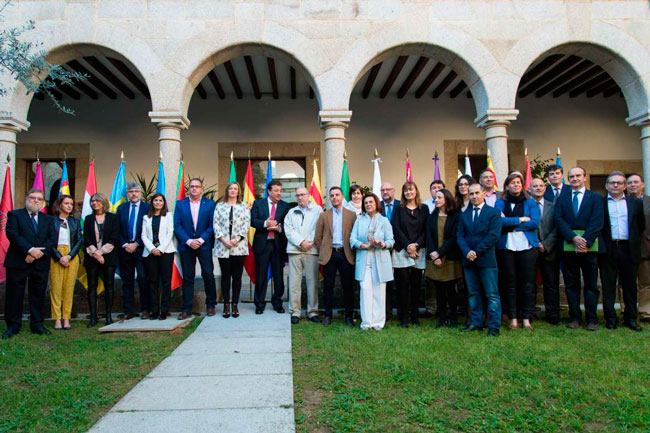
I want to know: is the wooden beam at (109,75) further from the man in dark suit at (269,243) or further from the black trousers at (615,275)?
the black trousers at (615,275)

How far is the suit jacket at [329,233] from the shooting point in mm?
5320

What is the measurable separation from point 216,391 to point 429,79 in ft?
26.9

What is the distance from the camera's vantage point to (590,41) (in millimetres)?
6852

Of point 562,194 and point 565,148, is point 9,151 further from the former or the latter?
point 565,148

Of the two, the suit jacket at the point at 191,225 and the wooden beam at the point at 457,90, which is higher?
the wooden beam at the point at 457,90

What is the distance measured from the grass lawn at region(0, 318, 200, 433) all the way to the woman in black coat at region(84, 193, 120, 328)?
1.40 ft

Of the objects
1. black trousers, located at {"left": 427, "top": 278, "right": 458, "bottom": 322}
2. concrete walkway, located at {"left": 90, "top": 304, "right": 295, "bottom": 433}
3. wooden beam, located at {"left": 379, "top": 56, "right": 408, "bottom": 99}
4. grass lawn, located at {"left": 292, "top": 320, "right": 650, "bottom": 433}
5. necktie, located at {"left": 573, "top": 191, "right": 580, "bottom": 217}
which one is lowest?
grass lawn, located at {"left": 292, "top": 320, "right": 650, "bottom": 433}

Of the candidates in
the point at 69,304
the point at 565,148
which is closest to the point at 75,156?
the point at 69,304

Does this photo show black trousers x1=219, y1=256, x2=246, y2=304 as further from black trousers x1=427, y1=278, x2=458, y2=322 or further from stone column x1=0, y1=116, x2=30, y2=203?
stone column x1=0, y1=116, x2=30, y2=203

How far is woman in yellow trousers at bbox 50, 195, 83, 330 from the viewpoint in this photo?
17.6 ft

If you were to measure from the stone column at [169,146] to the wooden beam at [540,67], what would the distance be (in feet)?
22.1

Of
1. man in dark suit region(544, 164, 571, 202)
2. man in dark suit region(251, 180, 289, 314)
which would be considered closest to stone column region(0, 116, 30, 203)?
man in dark suit region(251, 180, 289, 314)

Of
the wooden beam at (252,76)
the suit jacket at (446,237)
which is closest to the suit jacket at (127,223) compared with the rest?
the suit jacket at (446,237)

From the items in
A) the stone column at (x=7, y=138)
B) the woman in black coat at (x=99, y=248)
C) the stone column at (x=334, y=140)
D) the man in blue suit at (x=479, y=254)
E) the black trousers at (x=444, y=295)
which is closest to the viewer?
the man in blue suit at (x=479, y=254)
